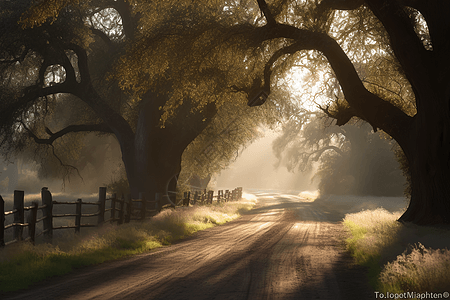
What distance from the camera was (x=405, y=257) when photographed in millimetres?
7012

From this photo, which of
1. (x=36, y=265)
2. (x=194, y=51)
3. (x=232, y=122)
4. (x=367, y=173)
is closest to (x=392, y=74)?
(x=194, y=51)

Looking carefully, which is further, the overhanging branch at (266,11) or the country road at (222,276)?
the overhanging branch at (266,11)

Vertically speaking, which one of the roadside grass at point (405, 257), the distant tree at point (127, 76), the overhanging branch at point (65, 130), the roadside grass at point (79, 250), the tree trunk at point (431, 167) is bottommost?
the roadside grass at point (79, 250)

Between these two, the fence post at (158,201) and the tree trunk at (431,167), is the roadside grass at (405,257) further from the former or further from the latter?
the fence post at (158,201)

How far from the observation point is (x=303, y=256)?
29.6 feet

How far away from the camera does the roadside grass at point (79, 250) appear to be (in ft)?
22.1

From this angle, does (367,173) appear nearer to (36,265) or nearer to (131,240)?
(131,240)

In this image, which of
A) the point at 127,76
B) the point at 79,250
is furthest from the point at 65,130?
the point at 79,250

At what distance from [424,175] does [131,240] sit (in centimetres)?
870

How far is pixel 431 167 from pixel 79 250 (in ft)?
31.5

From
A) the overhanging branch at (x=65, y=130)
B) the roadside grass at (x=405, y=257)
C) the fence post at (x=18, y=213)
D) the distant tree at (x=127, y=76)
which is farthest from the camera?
the overhanging branch at (x=65, y=130)

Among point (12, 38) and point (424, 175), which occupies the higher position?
point (12, 38)

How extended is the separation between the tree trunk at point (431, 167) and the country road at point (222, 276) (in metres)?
2.73

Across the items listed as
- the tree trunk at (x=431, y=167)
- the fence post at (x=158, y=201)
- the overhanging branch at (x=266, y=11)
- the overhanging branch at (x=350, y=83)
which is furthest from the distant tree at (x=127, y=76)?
the tree trunk at (x=431, y=167)
